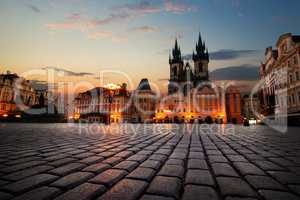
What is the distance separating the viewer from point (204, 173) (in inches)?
92.4

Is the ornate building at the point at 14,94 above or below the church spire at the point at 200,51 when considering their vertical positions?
below

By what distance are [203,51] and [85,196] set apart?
275 ft

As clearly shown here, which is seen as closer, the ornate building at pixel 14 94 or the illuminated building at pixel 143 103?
the ornate building at pixel 14 94

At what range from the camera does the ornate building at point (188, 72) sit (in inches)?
2916

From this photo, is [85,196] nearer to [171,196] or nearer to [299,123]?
[171,196]

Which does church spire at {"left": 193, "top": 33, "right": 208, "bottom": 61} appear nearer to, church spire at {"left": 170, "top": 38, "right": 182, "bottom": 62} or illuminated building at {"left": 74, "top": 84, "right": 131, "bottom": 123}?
church spire at {"left": 170, "top": 38, "right": 182, "bottom": 62}

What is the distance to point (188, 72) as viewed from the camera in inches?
3056

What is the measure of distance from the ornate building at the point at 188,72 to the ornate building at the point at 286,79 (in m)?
36.7

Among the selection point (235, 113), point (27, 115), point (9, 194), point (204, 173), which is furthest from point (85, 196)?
point (235, 113)

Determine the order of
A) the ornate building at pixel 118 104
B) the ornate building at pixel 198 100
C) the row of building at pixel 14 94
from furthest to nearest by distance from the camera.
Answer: the ornate building at pixel 118 104 → the ornate building at pixel 198 100 → the row of building at pixel 14 94

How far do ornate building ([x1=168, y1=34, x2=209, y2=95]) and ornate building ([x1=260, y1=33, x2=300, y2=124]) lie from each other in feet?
120

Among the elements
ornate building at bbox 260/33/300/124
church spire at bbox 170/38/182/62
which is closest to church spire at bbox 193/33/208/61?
church spire at bbox 170/38/182/62

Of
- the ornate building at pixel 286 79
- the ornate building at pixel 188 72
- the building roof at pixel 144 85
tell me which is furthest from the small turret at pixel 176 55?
the ornate building at pixel 286 79

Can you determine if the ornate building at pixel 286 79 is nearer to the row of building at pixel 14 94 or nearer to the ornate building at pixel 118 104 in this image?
the ornate building at pixel 118 104
